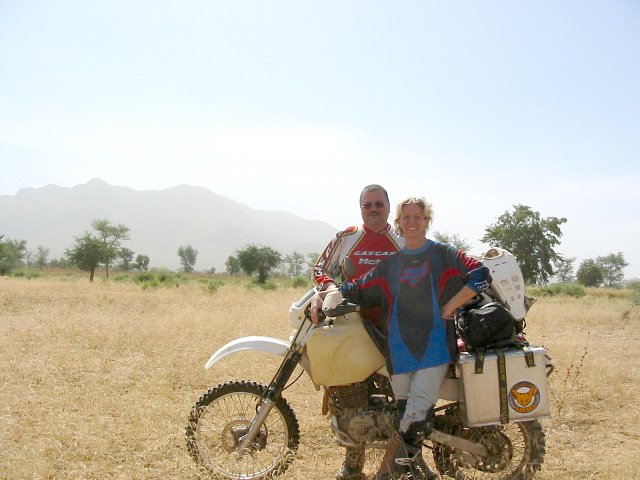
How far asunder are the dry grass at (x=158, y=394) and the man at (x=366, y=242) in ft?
5.10

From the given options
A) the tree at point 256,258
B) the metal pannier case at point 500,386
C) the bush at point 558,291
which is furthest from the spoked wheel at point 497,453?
the tree at point 256,258

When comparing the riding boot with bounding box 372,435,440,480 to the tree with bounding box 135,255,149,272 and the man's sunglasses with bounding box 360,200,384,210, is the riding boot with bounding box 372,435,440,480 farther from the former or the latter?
the tree with bounding box 135,255,149,272

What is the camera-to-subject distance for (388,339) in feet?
10.8

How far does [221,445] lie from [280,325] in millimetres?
7066

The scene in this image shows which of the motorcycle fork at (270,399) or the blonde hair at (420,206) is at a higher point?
the blonde hair at (420,206)

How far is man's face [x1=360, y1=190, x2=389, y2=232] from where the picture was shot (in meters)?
3.95

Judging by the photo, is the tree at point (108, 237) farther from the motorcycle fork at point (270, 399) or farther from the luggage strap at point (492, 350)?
the luggage strap at point (492, 350)

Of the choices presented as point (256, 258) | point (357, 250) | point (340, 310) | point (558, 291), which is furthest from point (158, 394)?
point (256, 258)

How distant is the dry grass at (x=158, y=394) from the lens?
4.05 meters

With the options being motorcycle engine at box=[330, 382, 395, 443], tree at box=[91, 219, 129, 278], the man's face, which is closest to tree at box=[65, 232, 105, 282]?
tree at box=[91, 219, 129, 278]

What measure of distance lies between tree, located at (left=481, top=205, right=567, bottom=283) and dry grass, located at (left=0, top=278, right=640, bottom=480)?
2049 cm

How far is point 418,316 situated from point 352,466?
121cm

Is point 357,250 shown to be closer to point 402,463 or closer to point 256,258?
point 402,463

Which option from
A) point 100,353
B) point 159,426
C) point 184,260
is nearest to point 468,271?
point 159,426
